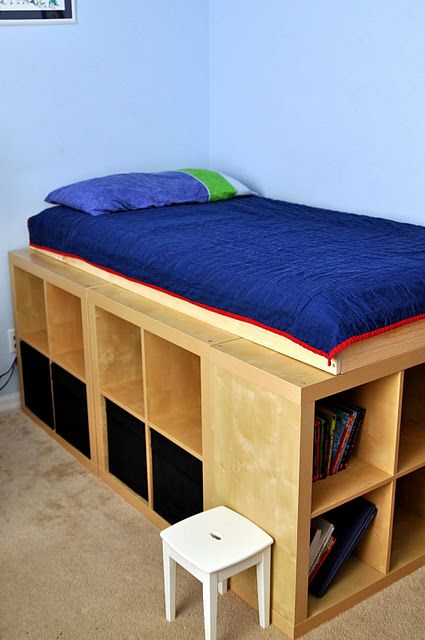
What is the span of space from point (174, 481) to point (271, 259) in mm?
673

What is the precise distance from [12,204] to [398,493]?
1.73m

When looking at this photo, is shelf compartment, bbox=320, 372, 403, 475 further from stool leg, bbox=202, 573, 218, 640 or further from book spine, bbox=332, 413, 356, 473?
stool leg, bbox=202, 573, 218, 640

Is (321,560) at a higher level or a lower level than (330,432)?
lower

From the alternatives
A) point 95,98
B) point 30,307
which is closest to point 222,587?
point 30,307

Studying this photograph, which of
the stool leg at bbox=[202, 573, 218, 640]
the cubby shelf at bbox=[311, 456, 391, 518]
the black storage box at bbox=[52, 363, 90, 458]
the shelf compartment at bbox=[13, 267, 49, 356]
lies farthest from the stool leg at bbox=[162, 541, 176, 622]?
the shelf compartment at bbox=[13, 267, 49, 356]

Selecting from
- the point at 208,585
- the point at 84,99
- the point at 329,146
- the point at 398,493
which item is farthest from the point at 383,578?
the point at 84,99

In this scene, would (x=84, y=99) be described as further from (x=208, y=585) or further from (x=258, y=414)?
(x=208, y=585)

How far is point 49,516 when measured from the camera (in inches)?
93.1

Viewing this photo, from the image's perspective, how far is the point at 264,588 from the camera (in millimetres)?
1852

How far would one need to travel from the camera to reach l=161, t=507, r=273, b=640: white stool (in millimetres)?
1735

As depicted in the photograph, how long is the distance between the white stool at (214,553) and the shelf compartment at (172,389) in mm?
315

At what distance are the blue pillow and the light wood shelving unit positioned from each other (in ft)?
1.07

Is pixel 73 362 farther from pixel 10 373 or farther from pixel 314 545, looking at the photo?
pixel 314 545

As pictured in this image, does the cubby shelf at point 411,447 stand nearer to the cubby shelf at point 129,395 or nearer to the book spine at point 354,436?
the book spine at point 354,436
